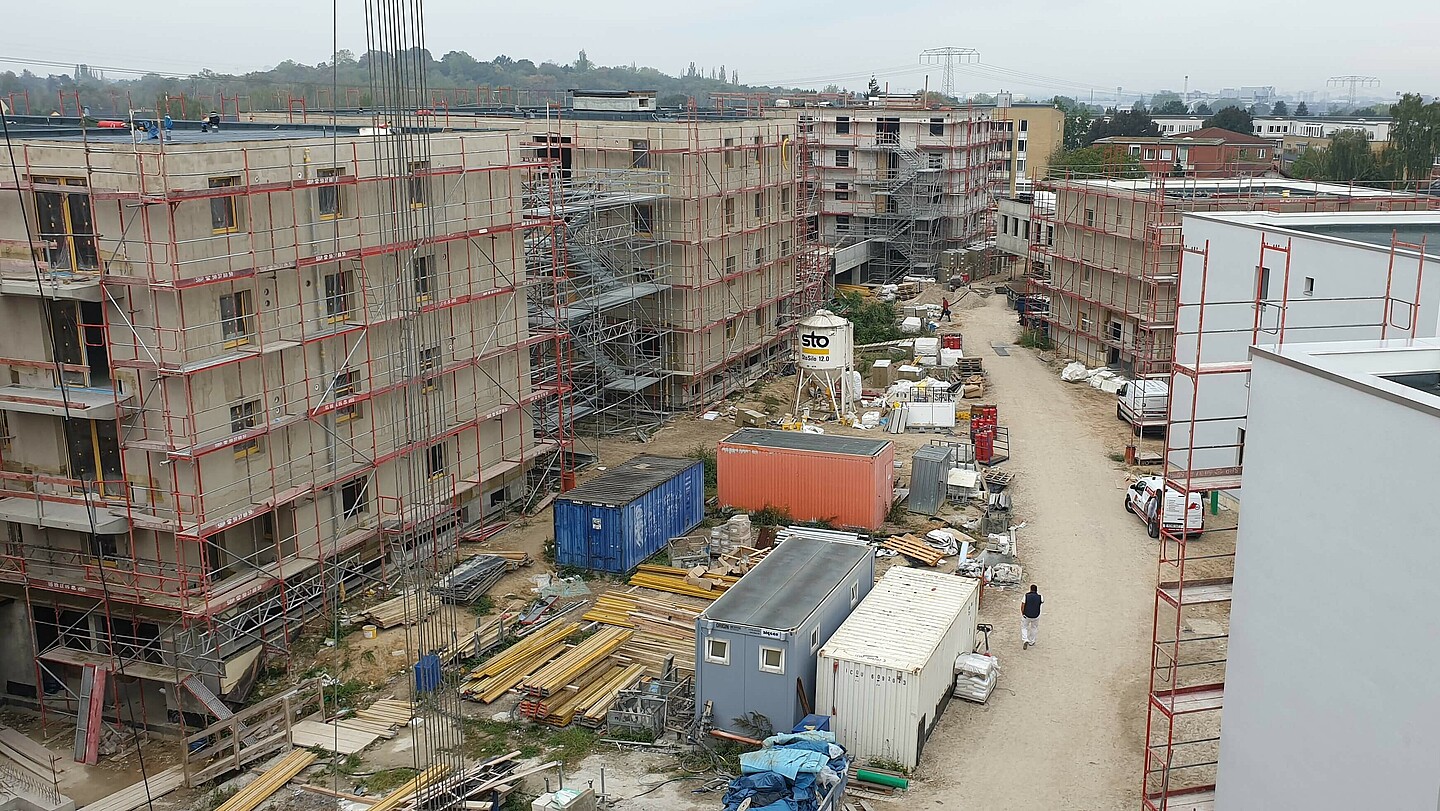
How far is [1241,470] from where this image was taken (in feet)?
49.2

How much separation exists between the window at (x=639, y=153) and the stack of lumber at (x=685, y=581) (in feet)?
48.7

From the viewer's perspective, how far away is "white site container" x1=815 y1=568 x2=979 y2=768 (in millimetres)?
18406

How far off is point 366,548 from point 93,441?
5.78 m

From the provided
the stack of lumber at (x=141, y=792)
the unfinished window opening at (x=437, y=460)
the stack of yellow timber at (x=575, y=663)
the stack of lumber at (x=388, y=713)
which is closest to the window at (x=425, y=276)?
the unfinished window opening at (x=437, y=460)

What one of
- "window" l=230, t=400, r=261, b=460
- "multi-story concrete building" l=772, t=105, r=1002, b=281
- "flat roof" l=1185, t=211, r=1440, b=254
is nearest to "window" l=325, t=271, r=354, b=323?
"window" l=230, t=400, r=261, b=460

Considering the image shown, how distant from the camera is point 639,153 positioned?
1423 inches

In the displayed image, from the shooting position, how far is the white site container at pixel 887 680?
18.4 m

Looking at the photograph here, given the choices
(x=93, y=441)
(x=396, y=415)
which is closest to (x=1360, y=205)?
(x=396, y=415)

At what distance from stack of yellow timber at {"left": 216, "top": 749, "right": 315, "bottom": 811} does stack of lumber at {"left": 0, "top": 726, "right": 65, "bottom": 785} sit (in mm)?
3280

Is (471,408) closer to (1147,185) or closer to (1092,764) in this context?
(1092,764)

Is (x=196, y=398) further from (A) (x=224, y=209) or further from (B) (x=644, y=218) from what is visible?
(B) (x=644, y=218)

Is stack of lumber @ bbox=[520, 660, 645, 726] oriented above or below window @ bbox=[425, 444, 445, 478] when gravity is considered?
below

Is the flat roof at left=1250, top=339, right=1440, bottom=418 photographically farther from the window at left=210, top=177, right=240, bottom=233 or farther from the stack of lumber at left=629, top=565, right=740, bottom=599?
the window at left=210, top=177, right=240, bottom=233

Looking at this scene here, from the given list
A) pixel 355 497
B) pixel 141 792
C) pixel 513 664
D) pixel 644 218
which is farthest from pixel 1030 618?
pixel 644 218
